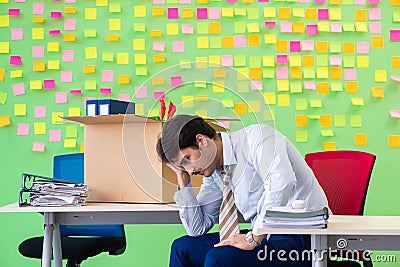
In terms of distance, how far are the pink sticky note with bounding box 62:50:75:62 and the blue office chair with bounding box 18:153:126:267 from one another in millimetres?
779

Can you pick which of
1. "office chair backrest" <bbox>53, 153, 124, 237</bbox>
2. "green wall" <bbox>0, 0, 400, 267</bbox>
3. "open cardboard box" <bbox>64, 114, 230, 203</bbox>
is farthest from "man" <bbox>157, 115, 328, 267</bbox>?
"green wall" <bbox>0, 0, 400, 267</bbox>

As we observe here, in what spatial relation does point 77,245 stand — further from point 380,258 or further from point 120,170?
point 380,258

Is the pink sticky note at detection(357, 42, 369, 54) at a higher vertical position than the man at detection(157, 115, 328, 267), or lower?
higher

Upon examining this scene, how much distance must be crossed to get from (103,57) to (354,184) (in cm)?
172

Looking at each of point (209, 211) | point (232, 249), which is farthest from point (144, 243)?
point (232, 249)

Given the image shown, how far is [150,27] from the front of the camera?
4.09m

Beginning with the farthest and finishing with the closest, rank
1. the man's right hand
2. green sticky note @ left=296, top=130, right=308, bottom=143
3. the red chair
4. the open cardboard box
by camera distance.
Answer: green sticky note @ left=296, top=130, right=308, bottom=143, the red chair, the open cardboard box, the man's right hand

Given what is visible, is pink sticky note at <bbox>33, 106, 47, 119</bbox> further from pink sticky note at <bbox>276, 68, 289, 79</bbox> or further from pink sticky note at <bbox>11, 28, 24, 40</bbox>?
pink sticky note at <bbox>276, 68, 289, 79</bbox>

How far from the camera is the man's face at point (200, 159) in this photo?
7.74 ft

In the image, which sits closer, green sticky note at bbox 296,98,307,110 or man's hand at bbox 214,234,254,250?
man's hand at bbox 214,234,254,250

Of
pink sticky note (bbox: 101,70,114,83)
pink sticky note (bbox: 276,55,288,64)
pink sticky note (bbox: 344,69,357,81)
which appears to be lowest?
pink sticky note (bbox: 344,69,357,81)

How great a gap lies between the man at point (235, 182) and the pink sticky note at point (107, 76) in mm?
1525

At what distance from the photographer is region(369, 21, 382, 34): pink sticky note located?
4031mm

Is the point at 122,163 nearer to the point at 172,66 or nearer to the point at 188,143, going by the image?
the point at 188,143
